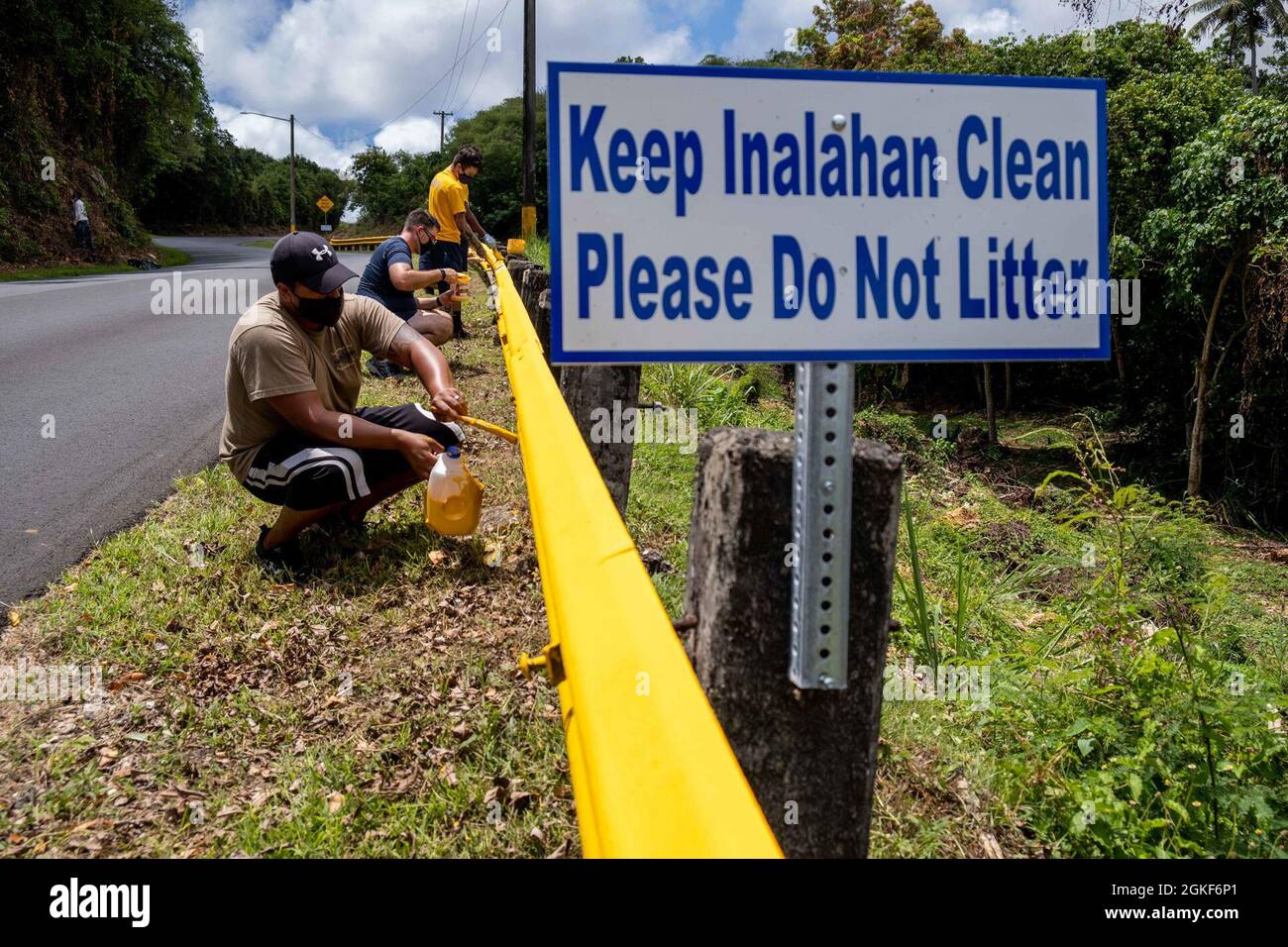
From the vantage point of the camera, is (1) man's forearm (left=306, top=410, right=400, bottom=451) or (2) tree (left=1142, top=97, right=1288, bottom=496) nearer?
(1) man's forearm (left=306, top=410, right=400, bottom=451)

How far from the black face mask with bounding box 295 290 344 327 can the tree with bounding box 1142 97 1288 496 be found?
1238 cm

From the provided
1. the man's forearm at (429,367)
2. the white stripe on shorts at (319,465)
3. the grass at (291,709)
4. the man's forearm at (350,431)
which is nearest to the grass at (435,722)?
the grass at (291,709)

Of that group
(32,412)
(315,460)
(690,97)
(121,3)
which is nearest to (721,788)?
(690,97)

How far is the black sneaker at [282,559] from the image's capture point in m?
3.96

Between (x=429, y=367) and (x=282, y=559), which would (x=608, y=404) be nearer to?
(x=429, y=367)

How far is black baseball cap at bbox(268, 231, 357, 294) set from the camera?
13.0 ft

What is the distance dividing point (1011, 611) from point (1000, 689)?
7.79ft

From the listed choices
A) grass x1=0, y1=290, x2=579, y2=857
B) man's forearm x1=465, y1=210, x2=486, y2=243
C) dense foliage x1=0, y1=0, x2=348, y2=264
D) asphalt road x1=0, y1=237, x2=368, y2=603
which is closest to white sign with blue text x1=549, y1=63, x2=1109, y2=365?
grass x1=0, y1=290, x2=579, y2=857

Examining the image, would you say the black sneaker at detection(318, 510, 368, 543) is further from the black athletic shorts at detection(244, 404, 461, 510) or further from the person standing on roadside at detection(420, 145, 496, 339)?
the person standing on roadside at detection(420, 145, 496, 339)

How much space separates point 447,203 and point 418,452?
220 inches
